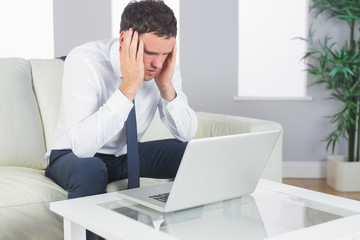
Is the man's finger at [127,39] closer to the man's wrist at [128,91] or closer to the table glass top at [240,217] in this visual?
the man's wrist at [128,91]

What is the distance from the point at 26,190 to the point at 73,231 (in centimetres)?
57

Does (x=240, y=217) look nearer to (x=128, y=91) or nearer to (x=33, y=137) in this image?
(x=128, y=91)

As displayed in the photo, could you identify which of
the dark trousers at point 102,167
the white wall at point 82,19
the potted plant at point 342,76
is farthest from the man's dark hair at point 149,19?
the white wall at point 82,19

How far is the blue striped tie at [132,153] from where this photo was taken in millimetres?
→ 1848

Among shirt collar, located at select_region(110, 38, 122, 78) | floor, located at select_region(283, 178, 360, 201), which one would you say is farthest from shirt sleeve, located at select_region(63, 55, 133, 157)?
floor, located at select_region(283, 178, 360, 201)

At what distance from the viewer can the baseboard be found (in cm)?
405

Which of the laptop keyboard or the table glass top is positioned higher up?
the laptop keyboard

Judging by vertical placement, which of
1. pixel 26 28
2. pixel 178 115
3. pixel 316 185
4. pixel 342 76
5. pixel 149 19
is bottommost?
pixel 316 185

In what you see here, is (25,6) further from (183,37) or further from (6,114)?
(6,114)

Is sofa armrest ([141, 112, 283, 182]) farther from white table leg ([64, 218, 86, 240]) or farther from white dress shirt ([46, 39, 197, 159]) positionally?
white table leg ([64, 218, 86, 240])

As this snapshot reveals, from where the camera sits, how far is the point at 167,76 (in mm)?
1898

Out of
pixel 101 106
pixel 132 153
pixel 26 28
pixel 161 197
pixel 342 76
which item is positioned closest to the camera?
pixel 161 197

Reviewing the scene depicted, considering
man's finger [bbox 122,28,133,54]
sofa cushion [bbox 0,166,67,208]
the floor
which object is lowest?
the floor

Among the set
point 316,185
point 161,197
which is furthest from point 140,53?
point 316,185
